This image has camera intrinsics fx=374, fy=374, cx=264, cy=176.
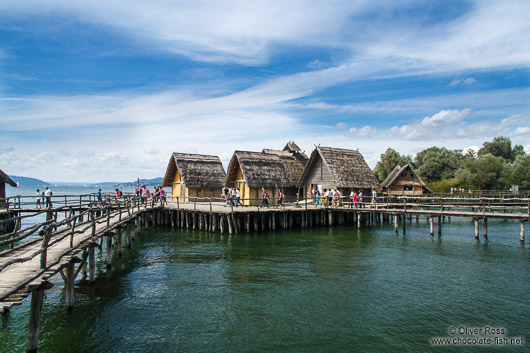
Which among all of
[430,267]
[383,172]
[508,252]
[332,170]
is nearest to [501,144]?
[383,172]

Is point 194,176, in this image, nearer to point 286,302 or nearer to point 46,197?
point 46,197

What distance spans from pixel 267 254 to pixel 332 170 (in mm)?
16821

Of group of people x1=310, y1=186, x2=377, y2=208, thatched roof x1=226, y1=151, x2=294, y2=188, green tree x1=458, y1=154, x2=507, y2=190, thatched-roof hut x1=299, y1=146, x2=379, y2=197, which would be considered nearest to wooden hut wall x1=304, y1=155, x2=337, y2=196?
thatched-roof hut x1=299, y1=146, x2=379, y2=197

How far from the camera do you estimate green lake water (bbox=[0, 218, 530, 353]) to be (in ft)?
32.0

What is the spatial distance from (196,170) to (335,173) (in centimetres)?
1356

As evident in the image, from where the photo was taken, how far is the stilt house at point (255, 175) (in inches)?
1305

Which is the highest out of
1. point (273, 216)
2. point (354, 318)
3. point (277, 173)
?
point (277, 173)

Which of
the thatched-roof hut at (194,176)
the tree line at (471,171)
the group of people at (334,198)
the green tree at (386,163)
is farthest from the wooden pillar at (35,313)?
the green tree at (386,163)

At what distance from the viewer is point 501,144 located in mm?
90562

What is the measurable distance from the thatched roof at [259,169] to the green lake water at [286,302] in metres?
12.5

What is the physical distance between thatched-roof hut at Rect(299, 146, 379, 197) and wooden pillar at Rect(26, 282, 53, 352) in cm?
2831

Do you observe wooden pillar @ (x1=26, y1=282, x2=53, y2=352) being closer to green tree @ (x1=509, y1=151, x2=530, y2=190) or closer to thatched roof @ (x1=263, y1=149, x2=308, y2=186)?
thatched roof @ (x1=263, y1=149, x2=308, y2=186)

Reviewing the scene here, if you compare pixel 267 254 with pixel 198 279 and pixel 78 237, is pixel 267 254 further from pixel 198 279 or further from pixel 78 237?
pixel 78 237

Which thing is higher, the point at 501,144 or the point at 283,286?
the point at 501,144
